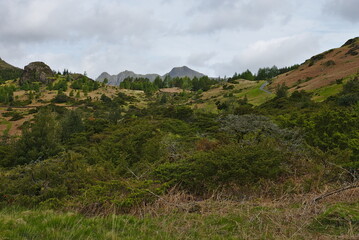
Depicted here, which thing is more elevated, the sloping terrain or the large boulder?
the large boulder

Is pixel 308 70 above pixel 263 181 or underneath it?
above

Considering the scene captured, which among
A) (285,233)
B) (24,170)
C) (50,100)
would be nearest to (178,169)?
(285,233)

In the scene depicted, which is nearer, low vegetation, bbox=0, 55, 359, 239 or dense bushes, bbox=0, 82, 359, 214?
low vegetation, bbox=0, 55, 359, 239

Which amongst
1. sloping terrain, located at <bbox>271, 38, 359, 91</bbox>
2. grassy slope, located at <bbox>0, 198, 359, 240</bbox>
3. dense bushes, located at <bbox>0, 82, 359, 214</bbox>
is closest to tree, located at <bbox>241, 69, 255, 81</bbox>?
sloping terrain, located at <bbox>271, 38, 359, 91</bbox>

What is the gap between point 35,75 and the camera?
12012 centimetres

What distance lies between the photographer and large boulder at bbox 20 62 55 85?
119 metres

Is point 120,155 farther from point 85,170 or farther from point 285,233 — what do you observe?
point 285,233

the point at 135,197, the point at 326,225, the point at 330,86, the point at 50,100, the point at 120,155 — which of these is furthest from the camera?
the point at 50,100

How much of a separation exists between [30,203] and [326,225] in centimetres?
637

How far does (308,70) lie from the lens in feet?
213

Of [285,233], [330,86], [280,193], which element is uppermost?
[330,86]

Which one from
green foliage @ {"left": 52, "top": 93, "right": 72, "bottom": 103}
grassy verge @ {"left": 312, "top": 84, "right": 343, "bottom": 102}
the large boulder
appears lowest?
grassy verge @ {"left": 312, "top": 84, "right": 343, "bottom": 102}

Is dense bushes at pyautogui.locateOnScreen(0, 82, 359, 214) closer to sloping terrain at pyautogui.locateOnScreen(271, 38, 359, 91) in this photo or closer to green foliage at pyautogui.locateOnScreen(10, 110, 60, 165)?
green foliage at pyautogui.locateOnScreen(10, 110, 60, 165)

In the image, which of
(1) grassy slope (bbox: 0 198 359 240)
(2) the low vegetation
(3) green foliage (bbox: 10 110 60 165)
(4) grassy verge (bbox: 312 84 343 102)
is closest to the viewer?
(1) grassy slope (bbox: 0 198 359 240)
